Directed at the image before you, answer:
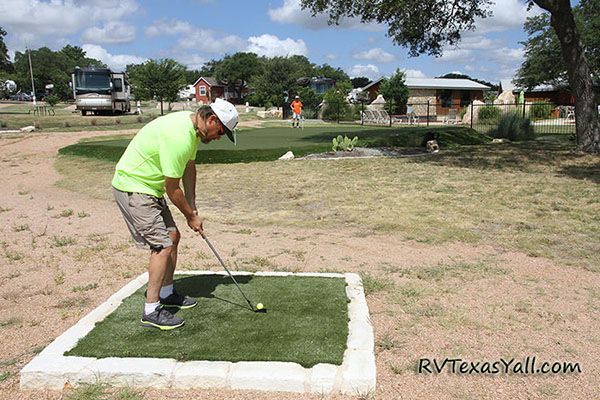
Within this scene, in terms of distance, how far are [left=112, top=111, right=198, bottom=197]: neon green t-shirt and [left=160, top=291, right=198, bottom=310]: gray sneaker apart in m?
0.88

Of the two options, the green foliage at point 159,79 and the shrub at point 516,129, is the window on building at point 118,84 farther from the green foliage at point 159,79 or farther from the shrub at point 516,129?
the shrub at point 516,129

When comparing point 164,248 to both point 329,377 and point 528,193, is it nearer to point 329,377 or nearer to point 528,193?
point 329,377

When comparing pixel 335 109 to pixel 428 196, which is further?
pixel 335 109

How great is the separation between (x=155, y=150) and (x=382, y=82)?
135 feet

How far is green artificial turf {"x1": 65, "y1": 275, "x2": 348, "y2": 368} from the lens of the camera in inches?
119

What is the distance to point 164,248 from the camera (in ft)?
10.9

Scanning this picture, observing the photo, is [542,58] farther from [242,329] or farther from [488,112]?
[242,329]

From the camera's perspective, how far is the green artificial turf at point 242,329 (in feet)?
9.93

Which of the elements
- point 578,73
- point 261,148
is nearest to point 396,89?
point 578,73

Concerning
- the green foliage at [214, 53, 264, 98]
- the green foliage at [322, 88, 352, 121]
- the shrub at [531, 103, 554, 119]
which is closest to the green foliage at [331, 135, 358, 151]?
the green foliage at [322, 88, 352, 121]

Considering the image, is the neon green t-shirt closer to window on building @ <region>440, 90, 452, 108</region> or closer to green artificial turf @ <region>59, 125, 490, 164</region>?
green artificial turf @ <region>59, 125, 490, 164</region>

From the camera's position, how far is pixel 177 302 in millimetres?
3797

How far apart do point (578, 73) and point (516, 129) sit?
5425mm

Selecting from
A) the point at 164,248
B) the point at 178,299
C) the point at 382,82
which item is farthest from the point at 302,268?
the point at 382,82
